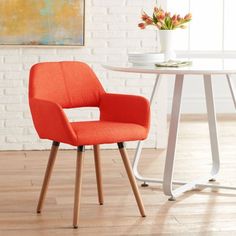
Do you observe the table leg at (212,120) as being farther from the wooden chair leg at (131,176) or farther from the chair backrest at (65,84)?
the wooden chair leg at (131,176)

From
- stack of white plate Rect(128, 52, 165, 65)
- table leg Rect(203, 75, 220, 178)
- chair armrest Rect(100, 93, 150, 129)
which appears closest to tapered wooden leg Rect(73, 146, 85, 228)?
chair armrest Rect(100, 93, 150, 129)

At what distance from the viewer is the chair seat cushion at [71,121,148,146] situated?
327 centimetres

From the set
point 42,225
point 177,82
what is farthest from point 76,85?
point 42,225

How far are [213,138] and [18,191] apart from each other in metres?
1.20

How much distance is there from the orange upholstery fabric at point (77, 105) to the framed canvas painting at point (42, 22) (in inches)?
59.4

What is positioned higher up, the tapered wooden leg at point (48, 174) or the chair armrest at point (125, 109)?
the chair armrest at point (125, 109)

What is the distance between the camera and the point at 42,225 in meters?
3.33

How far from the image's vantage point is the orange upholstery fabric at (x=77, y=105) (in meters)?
3.29

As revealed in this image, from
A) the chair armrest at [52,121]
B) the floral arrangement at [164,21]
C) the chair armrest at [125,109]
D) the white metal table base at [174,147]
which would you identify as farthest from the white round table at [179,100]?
the chair armrest at [52,121]

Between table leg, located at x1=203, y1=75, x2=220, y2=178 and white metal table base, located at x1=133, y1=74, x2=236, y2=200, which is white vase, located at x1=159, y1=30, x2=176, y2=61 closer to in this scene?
white metal table base, located at x1=133, y1=74, x2=236, y2=200

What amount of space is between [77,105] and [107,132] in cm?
45

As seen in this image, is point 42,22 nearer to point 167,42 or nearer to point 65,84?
point 167,42

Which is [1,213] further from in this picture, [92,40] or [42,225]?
[92,40]

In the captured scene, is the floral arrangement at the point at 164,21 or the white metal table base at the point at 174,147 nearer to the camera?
the white metal table base at the point at 174,147
